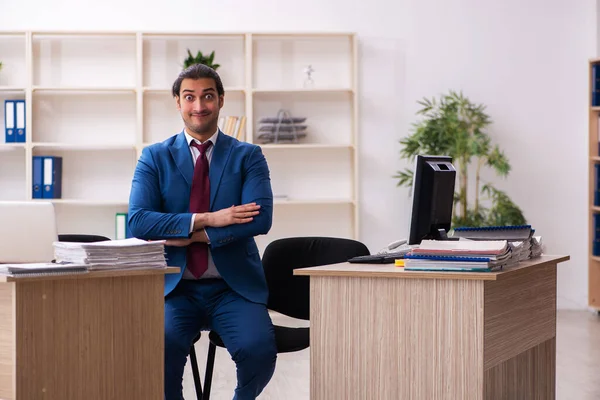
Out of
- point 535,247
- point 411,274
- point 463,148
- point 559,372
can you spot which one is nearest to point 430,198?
point 535,247

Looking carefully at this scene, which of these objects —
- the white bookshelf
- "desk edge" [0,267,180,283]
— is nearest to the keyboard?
"desk edge" [0,267,180,283]

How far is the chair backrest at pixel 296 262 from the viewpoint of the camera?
3.54 meters

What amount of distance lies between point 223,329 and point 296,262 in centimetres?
54

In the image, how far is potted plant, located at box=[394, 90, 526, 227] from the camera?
657 centimetres

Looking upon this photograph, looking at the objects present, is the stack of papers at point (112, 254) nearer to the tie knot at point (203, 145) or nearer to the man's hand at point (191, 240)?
the man's hand at point (191, 240)

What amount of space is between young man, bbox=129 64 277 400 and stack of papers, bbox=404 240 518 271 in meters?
0.66

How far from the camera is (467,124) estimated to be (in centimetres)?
685

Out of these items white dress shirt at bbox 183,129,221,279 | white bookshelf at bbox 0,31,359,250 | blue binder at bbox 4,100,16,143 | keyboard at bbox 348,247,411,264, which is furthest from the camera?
white bookshelf at bbox 0,31,359,250

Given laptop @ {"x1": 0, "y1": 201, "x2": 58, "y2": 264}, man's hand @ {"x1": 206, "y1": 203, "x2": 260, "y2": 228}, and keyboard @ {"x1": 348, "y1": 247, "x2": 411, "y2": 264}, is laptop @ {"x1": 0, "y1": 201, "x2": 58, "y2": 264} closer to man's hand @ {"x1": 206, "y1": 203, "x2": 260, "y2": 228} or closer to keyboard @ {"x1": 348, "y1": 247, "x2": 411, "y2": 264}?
man's hand @ {"x1": 206, "y1": 203, "x2": 260, "y2": 228}

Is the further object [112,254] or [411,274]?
[411,274]

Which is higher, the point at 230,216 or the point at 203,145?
the point at 203,145

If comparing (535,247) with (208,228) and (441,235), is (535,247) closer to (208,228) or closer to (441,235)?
(441,235)

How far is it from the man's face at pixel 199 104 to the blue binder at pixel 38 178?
3.65 m

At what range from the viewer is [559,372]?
186 inches
